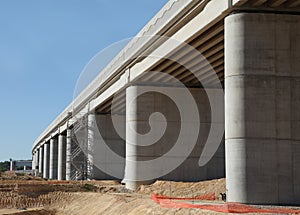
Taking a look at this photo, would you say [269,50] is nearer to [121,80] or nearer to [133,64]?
[133,64]

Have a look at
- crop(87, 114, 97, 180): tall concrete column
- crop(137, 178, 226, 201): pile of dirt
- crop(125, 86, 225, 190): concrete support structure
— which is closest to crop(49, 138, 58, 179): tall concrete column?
crop(87, 114, 97, 180): tall concrete column

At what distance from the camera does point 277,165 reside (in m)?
22.2

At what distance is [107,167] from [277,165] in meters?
40.7

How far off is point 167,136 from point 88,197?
7979 mm

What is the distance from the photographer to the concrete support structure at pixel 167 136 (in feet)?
133

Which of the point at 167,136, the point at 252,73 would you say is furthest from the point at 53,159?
the point at 252,73

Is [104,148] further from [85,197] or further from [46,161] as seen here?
[46,161]

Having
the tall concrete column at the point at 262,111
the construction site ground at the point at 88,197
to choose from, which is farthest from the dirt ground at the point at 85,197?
the tall concrete column at the point at 262,111

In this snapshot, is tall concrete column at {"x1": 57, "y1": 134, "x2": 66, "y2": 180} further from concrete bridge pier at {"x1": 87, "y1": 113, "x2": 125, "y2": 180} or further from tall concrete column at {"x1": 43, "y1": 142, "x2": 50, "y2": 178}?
tall concrete column at {"x1": 43, "y1": 142, "x2": 50, "y2": 178}

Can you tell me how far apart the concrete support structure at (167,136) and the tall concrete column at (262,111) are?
1822cm

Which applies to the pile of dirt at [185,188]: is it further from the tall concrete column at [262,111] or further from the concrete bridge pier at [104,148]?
the concrete bridge pier at [104,148]

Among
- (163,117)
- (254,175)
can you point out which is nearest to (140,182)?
(163,117)

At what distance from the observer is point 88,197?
37.9 meters

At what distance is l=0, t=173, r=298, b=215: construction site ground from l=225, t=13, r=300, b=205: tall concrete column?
475 centimetres
